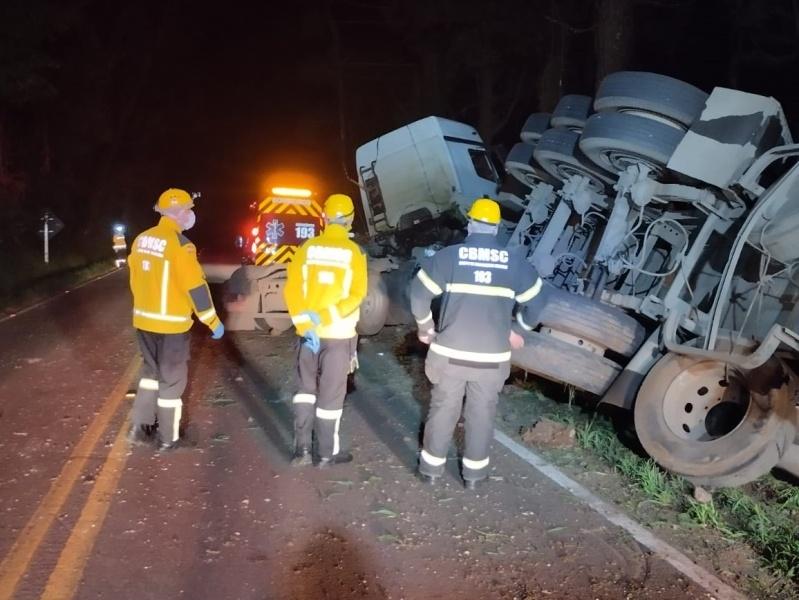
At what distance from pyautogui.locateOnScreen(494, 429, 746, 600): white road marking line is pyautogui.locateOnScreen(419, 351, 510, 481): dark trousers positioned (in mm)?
639

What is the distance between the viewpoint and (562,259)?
794cm

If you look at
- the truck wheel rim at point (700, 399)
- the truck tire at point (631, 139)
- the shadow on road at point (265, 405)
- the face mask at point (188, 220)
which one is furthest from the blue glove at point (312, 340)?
the truck tire at point (631, 139)

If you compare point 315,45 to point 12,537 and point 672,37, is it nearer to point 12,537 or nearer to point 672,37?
point 672,37

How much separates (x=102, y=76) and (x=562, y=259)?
19462 millimetres

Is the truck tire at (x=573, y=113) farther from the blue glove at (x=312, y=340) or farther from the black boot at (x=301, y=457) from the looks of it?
the black boot at (x=301, y=457)

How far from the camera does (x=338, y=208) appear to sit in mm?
5391

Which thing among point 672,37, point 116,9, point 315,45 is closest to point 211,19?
point 315,45

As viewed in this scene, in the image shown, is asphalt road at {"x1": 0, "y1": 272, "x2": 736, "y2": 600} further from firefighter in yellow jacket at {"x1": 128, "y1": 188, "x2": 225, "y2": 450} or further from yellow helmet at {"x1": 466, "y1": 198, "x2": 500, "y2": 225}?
yellow helmet at {"x1": 466, "y1": 198, "x2": 500, "y2": 225}

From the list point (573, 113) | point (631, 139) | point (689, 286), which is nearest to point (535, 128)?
Answer: point (573, 113)

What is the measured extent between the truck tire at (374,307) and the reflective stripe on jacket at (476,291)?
4.26 m

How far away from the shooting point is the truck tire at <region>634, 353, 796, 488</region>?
5.13 m

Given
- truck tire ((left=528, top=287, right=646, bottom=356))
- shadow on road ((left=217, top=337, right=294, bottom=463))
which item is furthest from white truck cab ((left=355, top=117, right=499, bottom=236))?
truck tire ((left=528, top=287, right=646, bottom=356))

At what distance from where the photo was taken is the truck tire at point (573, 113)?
8.13 m

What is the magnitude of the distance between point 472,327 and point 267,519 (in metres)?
1.74
